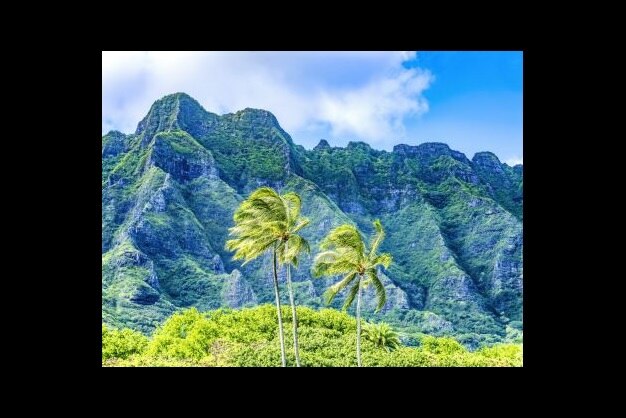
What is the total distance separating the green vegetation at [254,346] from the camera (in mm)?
18375

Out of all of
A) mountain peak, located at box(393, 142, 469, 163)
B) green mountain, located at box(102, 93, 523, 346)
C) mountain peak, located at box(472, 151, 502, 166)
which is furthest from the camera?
mountain peak, located at box(393, 142, 469, 163)

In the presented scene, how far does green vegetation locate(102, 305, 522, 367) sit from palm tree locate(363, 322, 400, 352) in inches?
5.4

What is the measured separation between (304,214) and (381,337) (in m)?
21.9

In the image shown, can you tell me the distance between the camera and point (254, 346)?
1886 centimetres

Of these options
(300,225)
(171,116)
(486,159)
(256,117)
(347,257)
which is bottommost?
(347,257)

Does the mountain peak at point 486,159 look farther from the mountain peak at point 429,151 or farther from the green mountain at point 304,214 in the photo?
the mountain peak at point 429,151

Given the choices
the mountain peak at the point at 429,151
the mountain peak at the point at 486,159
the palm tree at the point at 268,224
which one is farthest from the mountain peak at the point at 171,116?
the palm tree at the point at 268,224

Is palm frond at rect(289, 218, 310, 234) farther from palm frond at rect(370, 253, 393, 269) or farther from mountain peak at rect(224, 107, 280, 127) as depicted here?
mountain peak at rect(224, 107, 280, 127)

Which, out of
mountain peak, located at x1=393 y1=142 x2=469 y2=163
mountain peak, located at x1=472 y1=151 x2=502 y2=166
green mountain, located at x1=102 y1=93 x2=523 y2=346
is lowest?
green mountain, located at x1=102 y1=93 x2=523 y2=346

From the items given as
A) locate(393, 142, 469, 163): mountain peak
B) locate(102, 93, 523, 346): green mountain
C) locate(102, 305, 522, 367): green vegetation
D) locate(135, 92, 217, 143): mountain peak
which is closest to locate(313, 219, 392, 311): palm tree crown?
locate(102, 305, 522, 367): green vegetation

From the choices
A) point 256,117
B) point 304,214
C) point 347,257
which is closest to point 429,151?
point 256,117

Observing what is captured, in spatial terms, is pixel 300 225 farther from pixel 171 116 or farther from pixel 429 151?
pixel 429 151

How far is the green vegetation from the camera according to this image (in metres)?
18.4
